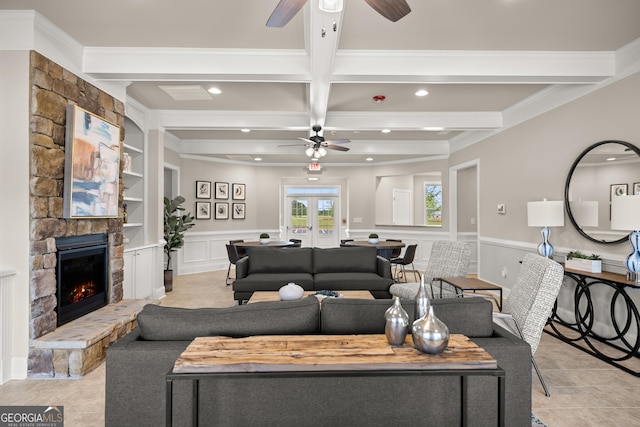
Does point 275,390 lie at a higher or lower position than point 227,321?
lower

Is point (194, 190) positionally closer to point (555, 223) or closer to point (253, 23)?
point (253, 23)

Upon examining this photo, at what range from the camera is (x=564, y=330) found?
4031mm

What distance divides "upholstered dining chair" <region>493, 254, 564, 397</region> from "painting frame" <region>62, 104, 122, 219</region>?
366 cm

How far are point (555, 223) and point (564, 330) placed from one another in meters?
1.21

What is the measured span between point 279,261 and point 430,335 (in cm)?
378

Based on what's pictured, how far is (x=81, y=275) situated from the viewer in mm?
3512

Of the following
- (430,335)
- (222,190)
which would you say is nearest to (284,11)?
(430,335)

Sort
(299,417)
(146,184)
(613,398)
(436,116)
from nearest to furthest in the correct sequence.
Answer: (299,417) → (613,398) → (146,184) → (436,116)

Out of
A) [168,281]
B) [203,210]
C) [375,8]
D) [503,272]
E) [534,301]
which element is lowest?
[168,281]

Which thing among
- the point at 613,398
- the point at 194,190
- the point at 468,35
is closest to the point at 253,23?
the point at 468,35

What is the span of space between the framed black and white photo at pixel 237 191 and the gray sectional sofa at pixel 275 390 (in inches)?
287

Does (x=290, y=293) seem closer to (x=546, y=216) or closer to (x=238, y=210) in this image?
(x=546, y=216)

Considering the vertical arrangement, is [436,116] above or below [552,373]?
above

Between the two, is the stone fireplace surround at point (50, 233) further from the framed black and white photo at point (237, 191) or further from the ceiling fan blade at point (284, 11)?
the framed black and white photo at point (237, 191)
